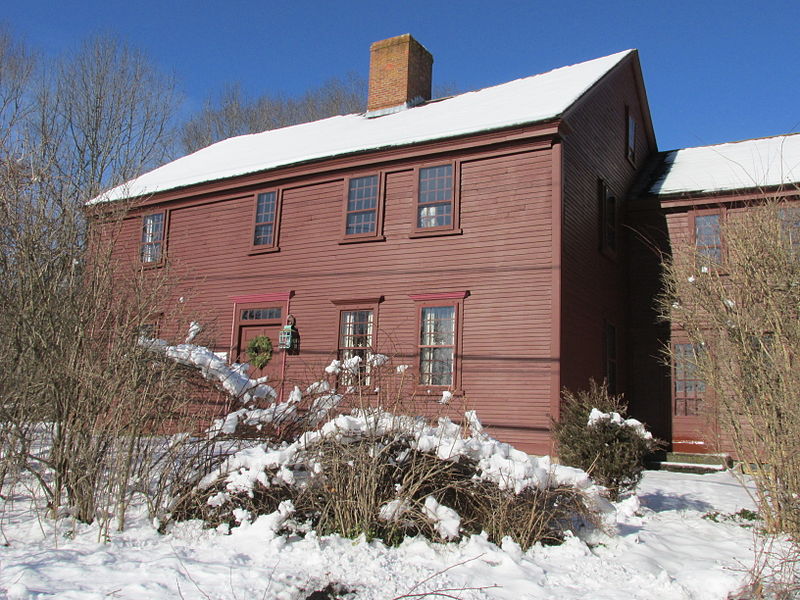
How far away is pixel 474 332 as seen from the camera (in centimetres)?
1260

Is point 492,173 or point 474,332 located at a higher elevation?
point 492,173

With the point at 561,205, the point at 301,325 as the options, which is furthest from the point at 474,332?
the point at 301,325

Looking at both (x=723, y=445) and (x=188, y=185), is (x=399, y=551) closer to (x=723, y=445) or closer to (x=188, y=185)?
(x=723, y=445)

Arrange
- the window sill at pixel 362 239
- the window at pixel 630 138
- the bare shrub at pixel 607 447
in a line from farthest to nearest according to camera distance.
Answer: the window at pixel 630 138, the window sill at pixel 362 239, the bare shrub at pixel 607 447

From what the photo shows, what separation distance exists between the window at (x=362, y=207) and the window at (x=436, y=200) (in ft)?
3.11

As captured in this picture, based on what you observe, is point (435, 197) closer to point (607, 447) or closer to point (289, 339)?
point (289, 339)

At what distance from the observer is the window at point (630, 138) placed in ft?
56.6

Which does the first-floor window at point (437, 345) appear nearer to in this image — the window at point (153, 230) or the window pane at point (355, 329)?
the window pane at point (355, 329)

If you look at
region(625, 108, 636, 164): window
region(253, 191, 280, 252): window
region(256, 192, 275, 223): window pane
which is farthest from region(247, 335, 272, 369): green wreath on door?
region(625, 108, 636, 164): window

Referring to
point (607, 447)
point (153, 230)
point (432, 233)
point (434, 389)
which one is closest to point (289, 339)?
point (434, 389)

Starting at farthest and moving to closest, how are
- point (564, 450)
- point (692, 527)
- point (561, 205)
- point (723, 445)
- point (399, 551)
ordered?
point (723, 445) → point (561, 205) → point (564, 450) → point (692, 527) → point (399, 551)

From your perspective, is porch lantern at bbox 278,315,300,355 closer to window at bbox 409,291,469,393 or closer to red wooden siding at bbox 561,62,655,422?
window at bbox 409,291,469,393

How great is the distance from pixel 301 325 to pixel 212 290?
9.54 ft

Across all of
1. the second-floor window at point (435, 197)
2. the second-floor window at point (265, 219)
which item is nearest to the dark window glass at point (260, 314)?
the second-floor window at point (265, 219)
